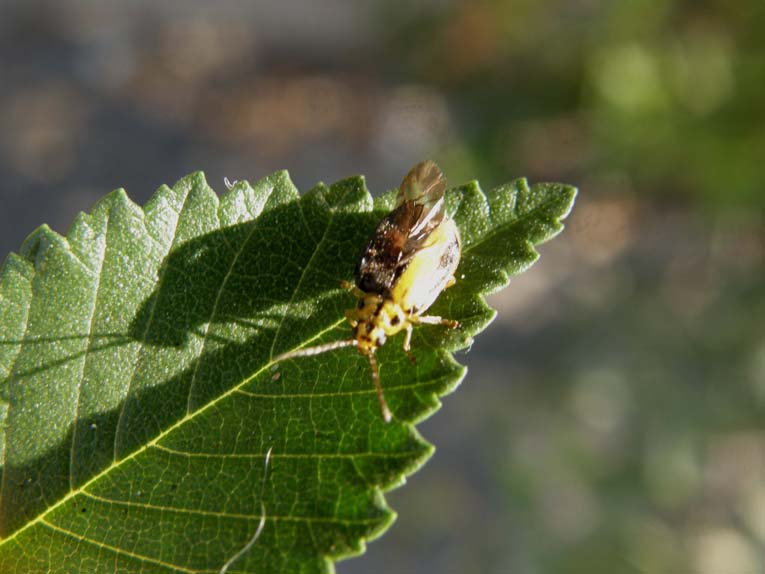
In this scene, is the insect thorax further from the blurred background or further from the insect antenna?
the blurred background

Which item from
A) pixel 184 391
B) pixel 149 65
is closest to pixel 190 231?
pixel 184 391

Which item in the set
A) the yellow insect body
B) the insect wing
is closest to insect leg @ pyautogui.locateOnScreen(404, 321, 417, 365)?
the yellow insect body

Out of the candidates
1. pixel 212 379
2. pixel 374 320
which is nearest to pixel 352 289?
pixel 374 320

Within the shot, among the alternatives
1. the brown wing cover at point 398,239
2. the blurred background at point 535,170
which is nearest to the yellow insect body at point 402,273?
the brown wing cover at point 398,239

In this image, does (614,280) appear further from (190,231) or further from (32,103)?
(32,103)

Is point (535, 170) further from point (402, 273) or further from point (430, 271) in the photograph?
point (430, 271)

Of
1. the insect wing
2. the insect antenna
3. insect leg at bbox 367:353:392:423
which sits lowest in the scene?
insect leg at bbox 367:353:392:423

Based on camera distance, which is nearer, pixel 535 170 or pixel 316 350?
pixel 316 350

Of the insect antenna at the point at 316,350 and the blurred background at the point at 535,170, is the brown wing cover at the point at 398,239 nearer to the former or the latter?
the insect antenna at the point at 316,350
